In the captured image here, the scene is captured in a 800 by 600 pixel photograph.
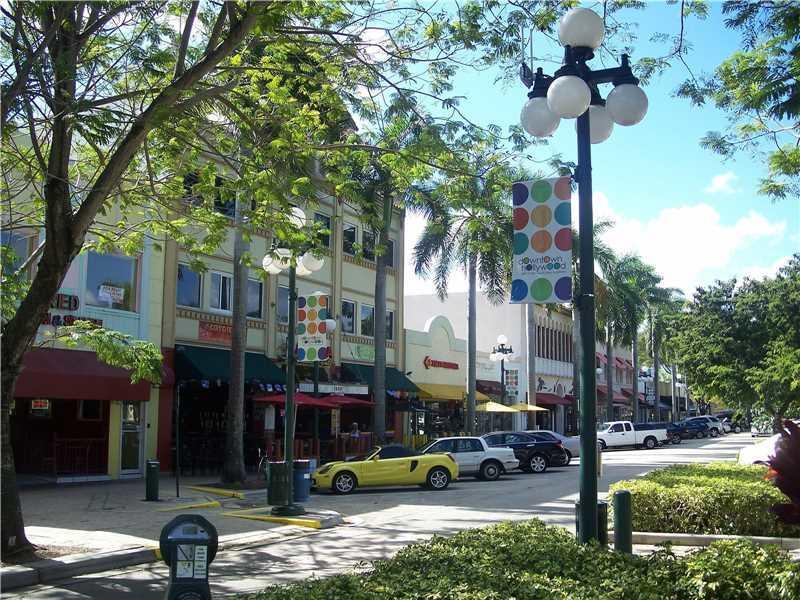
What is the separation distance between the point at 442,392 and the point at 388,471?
17707 mm

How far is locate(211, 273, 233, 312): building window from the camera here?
86.1ft

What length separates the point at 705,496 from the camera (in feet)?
36.9

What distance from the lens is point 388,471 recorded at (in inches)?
820

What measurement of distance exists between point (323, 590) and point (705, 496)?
7.82m

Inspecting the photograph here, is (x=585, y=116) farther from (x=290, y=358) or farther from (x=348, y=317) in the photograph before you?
(x=348, y=317)

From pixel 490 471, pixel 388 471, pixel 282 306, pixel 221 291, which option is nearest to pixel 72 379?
pixel 221 291

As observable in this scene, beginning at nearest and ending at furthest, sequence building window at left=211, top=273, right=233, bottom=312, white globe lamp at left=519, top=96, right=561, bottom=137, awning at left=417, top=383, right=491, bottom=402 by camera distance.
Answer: white globe lamp at left=519, top=96, right=561, bottom=137 < building window at left=211, top=273, right=233, bottom=312 < awning at left=417, top=383, right=491, bottom=402

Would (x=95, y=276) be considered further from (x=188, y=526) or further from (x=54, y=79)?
(x=188, y=526)

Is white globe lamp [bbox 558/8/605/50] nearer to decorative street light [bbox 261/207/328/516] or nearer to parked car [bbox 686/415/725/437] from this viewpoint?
decorative street light [bbox 261/207/328/516]

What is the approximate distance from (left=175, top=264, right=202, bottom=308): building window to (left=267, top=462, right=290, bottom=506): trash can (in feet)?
33.9

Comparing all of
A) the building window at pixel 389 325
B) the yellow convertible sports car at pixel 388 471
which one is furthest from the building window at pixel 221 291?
the building window at pixel 389 325

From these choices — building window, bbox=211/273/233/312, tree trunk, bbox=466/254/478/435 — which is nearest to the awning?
tree trunk, bbox=466/254/478/435

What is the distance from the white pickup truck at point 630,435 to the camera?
44.6m

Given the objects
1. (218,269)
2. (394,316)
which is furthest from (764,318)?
(218,269)
